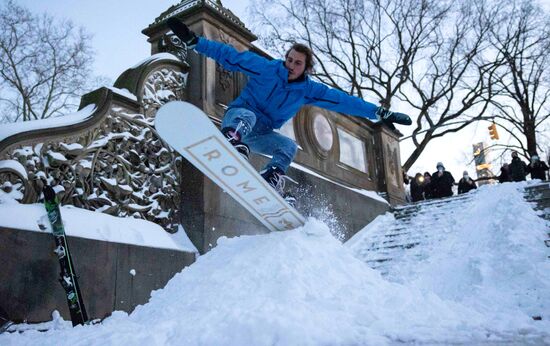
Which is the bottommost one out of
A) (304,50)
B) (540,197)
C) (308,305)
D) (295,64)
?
(308,305)

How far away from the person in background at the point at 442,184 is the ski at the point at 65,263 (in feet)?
32.0

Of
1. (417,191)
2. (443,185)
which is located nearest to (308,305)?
(443,185)

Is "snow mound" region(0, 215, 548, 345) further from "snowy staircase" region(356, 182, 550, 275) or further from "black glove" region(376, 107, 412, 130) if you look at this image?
"snowy staircase" region(356, 182, 550, 275)

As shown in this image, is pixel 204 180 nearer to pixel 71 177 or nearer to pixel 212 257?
pixel 71 177

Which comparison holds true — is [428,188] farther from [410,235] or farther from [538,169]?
[410,235]

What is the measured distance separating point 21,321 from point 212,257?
153cm

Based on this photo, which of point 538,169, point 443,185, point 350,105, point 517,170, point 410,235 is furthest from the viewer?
point 517,170

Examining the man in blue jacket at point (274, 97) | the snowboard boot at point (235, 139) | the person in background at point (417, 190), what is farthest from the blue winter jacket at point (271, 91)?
the person in background at point (417, 190)

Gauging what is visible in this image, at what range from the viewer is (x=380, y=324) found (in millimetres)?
2246

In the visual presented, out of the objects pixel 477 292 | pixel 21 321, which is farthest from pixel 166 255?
pixel 477 292

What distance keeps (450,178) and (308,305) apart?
32.5ft

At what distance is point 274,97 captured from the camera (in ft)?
14.0

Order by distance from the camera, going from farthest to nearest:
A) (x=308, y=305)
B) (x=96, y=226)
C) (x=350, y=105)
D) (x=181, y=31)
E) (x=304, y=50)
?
1. (x=350, y=105)
2. (x=304, y=50)
3. (x=96, y=226)
4. (x=181, y=31)
5. (x=308, y=305)

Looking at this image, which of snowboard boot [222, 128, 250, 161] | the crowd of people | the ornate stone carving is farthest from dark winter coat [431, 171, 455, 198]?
snowboard boot [222, 128, 250, 161]
